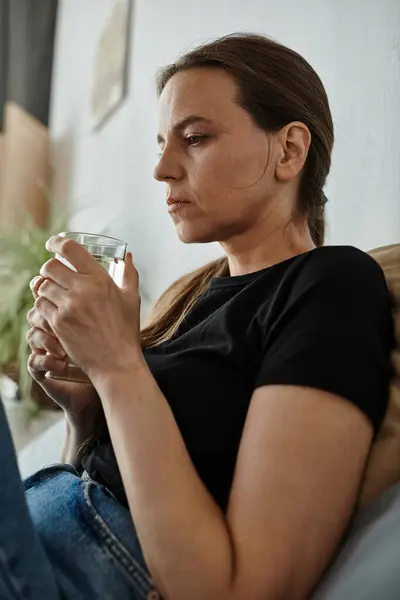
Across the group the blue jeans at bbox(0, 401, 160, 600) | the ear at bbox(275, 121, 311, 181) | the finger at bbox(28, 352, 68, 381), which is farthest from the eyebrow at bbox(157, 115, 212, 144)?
the blue jeans at bbox(0, 401, 160, 600)

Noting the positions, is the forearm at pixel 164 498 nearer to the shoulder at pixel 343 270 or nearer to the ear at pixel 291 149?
the shoulder at pixel 343 270

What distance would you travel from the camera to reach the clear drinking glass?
30.9 inches

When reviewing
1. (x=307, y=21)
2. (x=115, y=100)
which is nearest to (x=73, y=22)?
(x=115, y=100)

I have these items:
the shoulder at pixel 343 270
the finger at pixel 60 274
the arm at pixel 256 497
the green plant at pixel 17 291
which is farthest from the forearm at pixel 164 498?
the green plant at pixel 17 291

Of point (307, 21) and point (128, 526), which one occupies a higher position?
point (307, 21)

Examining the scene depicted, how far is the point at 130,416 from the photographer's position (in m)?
0.68

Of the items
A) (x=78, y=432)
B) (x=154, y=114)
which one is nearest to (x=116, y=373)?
(x=78, y=432)

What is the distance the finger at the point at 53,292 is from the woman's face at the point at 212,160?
0.74 feet

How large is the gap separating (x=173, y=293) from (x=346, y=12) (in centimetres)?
58

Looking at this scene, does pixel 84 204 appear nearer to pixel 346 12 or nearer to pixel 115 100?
pixel 115 100

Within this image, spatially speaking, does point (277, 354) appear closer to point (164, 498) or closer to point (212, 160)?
point (164, 498)

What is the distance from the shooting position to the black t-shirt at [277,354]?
0.68 metres

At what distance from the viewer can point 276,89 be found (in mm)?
932

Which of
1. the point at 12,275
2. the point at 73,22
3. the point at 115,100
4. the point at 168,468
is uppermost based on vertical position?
the point at 73,22
